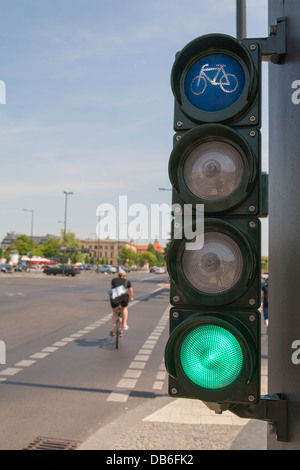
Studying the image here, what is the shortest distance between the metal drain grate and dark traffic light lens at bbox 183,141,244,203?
12.4ft

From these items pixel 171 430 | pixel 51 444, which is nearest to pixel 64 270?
pixel 171 430

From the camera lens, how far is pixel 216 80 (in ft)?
5.77

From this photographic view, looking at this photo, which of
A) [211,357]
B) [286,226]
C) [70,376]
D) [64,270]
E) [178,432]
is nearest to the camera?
[211,357]

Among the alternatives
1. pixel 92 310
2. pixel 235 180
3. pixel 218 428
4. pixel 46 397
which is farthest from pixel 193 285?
pixel 92 310

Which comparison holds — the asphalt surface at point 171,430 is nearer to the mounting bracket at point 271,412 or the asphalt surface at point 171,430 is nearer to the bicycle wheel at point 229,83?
the mounting bracket at point 271,412

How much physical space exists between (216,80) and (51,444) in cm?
421

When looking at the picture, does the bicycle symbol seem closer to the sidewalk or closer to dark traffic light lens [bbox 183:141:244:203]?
dark traffic light lens [bbox 183:141:244:203]

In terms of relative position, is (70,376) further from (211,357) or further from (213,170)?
(213,170)

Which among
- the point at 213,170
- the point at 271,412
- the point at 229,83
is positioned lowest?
the point at 271,412

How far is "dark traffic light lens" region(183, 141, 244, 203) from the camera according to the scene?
5.49 feet

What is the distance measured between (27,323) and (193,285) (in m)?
13.3

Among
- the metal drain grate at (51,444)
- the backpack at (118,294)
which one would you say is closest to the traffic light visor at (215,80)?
the metal drain grate at (51,444)

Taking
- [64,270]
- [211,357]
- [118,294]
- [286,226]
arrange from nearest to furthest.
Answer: [211,357]
[286,226]
[118,294]
[64,270]

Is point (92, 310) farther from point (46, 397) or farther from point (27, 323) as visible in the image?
point (46, 397)
